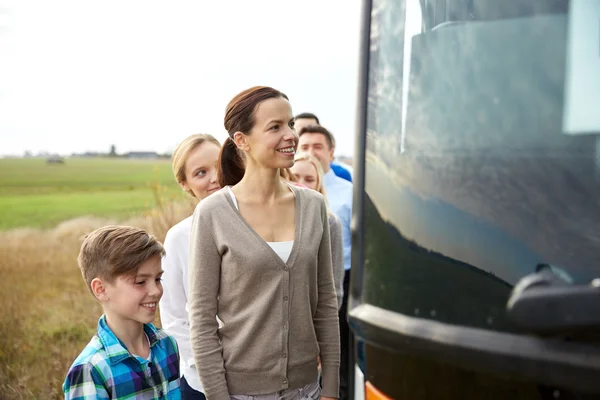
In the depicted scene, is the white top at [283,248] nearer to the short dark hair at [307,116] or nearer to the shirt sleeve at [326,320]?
the shirt sleeve at [326,320]

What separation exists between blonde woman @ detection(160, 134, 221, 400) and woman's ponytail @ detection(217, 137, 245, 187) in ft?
1.09

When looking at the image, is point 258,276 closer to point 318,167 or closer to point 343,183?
point 318,167

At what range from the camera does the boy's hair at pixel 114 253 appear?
243cm

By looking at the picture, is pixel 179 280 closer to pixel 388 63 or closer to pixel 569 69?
pixel 388 63

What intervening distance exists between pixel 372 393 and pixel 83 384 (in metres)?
0.93

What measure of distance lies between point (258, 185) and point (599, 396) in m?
1.46

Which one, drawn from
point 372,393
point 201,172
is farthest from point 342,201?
point 372,393

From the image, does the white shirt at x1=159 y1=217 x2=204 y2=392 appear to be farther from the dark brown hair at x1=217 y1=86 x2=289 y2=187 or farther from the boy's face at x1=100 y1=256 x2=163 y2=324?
the dark brown hair at x1=217 y1=86 x2=289 y2=187

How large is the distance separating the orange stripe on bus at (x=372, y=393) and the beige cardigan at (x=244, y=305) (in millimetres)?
630

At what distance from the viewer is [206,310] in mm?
2365

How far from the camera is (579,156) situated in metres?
1.43

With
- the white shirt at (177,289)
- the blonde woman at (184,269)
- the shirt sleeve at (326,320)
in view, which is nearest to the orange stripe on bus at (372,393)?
the shirt sleeve at (326,320)

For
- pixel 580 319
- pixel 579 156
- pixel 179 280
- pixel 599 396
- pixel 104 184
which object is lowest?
pixel 104 184

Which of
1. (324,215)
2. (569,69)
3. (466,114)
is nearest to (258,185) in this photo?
(324,215)
